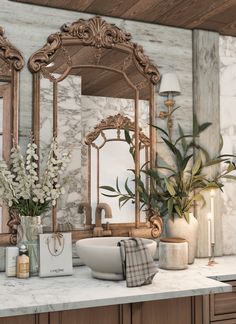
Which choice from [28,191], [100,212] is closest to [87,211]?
[100,212]

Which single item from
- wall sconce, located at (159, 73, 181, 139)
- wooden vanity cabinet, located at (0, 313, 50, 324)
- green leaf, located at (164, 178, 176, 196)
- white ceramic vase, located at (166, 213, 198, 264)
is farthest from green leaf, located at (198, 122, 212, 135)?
wooden vanity cabinet, located at (0, 313, 50, 324)

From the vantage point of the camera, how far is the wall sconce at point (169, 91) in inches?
115

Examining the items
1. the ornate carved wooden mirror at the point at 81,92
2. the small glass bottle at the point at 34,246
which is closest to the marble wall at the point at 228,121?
the ornate carved wooden mirror at the point at 81,92

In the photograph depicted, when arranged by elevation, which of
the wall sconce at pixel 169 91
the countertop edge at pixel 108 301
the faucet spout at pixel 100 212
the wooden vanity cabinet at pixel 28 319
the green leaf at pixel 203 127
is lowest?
the wooden vanity cabinet at pixel 28 319

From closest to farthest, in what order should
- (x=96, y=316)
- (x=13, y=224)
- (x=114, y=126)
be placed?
(x=96, y=316), (x=13, y=224), (x=114, y=126)

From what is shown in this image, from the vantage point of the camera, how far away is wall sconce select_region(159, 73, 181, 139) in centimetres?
292

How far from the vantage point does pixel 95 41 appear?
9.12 ft

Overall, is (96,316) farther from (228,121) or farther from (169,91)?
(228,121)

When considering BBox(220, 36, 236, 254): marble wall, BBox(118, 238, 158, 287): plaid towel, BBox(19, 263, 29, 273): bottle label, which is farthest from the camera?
BBox(220, 36, 236, 254): marble wall

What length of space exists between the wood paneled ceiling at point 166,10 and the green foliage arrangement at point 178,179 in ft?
2.16

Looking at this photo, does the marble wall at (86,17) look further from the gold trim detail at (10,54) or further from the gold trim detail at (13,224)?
the gold trim detail at (13,224)

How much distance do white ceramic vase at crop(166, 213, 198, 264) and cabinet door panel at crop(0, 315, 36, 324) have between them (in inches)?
42.8

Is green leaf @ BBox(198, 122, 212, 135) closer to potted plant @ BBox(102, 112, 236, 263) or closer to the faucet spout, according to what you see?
potted plant @ BBox(102, 112, 236, 263)

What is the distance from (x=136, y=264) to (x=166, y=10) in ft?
5.03
